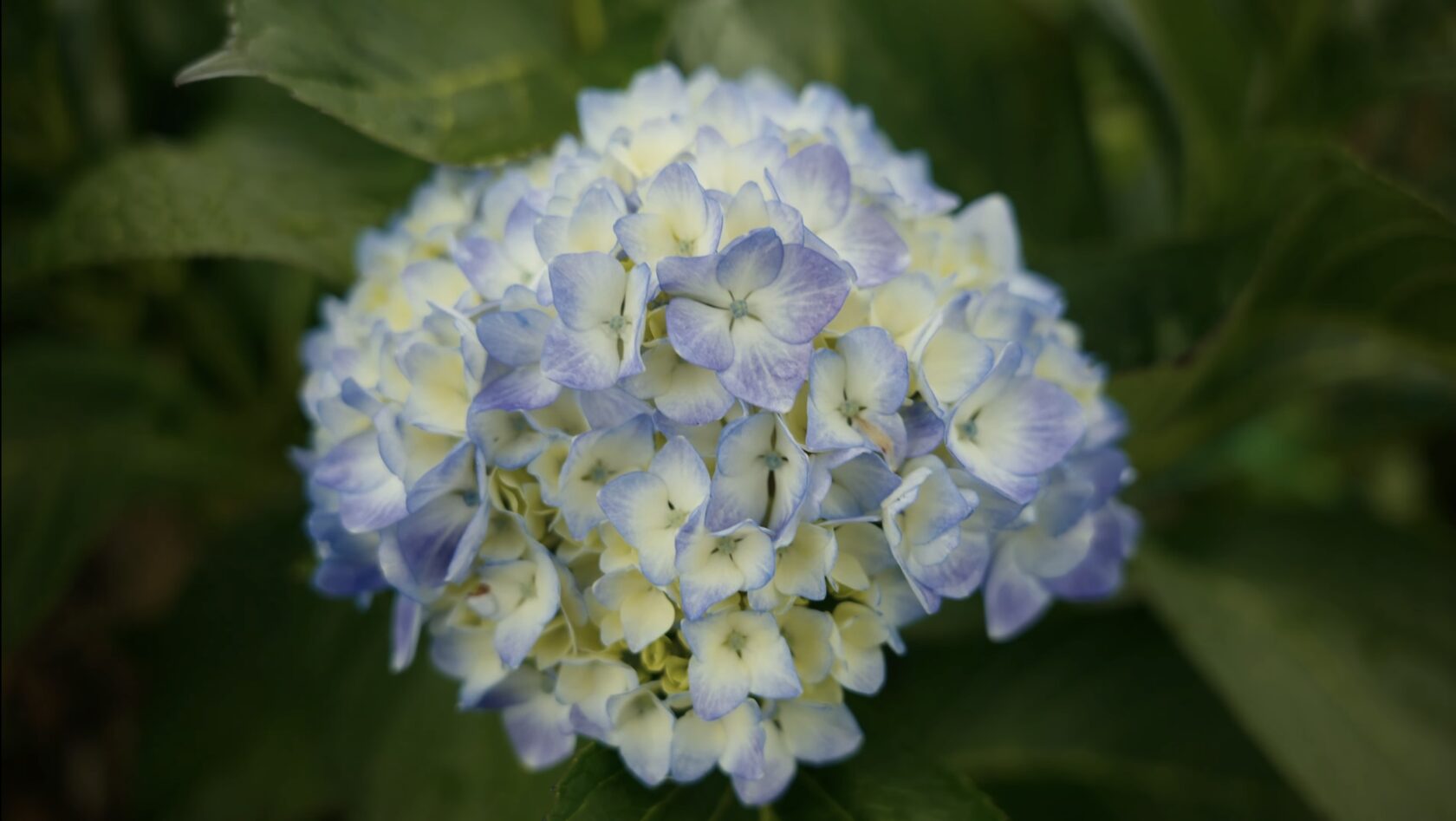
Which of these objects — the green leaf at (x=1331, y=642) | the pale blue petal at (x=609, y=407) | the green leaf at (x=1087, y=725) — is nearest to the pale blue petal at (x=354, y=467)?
the pale blue petal at (x=609, y=407)

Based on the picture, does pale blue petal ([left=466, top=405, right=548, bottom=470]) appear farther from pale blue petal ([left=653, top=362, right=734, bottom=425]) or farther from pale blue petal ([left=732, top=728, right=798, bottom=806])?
pale blue petal ([left=732, top=728, right=798, bottom=806])

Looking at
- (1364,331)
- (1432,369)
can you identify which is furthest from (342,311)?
(1432,369)

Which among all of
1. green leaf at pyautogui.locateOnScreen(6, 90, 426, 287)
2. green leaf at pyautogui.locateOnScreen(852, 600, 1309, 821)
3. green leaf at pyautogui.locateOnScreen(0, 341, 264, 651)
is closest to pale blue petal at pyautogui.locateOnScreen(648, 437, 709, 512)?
Answer: green leaf at pyautogui.locateOnScreen(6, 90, 426, 287)

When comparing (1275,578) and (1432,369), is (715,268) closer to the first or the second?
A: (1275,578)

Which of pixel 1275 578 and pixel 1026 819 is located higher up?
pixel 1275 578

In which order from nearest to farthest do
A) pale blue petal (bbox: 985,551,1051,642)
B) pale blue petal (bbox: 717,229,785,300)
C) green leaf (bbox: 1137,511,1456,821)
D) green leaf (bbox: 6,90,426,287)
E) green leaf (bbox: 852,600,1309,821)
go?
pale blue petal (bbox: 717,229,785,300), pale blue petal (bbox: 985,551,1051,642), green leaf (bbox: 6,90,426,287), green leaf (bbox: 1137,511,1456,821), green leaf (bbox: 852,600,1309,821)

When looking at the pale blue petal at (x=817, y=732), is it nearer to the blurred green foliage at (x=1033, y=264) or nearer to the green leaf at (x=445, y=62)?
the blurred green foliage at (x=1033, y=264)

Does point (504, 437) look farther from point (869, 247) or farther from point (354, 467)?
point (869, 247)
